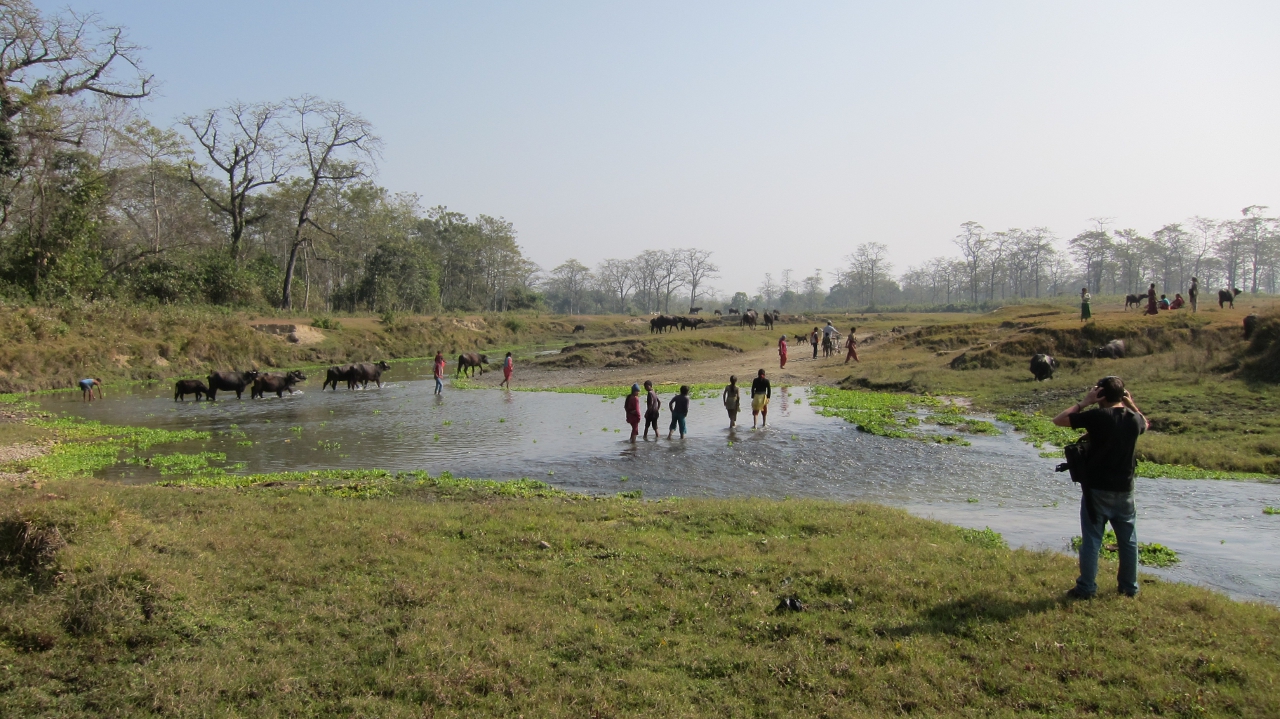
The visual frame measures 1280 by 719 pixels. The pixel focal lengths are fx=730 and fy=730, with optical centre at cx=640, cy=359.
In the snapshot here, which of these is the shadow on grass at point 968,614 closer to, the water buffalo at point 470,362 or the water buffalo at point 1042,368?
the water buffalo at point 1042,368

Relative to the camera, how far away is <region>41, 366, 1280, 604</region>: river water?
32.3ft

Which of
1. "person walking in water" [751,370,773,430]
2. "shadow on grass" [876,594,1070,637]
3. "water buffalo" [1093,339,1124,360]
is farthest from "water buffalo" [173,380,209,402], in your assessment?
"water buffalo" [1093,339,1124,360]

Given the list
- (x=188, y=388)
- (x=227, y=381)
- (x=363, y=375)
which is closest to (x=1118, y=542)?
(x=188, y=388)

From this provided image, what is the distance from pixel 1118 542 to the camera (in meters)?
6.23

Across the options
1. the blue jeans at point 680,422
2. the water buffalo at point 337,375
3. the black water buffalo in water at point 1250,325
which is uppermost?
the black water buffalo in water at point 1250,325

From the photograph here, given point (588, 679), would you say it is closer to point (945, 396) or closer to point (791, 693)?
point (791, 693)

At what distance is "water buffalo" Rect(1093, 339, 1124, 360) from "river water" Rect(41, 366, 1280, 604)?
10687mm

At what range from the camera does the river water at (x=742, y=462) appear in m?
9.84

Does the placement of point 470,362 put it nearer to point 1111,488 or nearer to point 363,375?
point 363,375

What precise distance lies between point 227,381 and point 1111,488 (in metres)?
28.3

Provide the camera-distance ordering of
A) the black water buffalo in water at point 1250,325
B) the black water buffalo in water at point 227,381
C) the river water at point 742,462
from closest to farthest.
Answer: the river water at point 742,462 < the black water buffalo in water at point 1250,325 < the black water buffalo in water at point 227,381

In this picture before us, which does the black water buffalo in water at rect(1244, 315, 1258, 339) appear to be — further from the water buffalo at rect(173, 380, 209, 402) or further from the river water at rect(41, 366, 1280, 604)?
the water buffalo at rect(173, 380, 209, 402)

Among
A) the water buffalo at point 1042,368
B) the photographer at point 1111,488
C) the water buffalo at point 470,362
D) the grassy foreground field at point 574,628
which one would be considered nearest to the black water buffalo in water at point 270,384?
the water buffalo at point 470,362

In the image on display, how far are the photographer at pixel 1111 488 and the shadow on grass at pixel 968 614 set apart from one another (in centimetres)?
48
